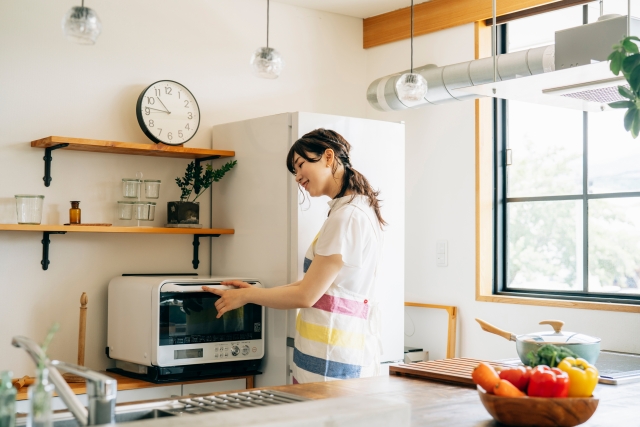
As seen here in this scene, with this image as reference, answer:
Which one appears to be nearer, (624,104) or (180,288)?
(624,104)

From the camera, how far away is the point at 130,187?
3383 millimetres

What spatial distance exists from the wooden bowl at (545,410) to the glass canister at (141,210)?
2.16m

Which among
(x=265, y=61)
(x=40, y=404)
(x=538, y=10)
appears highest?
(x=538, y=10)

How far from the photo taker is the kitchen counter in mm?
1667

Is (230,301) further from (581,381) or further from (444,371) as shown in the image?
(581,381)

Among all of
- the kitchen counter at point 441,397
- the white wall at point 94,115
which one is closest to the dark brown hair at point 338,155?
the kitchen counter at point 441,397

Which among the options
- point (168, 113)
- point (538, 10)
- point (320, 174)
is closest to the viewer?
point (320, 174)

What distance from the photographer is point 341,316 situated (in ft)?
A: 8.20

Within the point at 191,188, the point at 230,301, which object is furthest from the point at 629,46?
the point at 191,188

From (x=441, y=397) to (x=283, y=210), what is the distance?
1416 millimetres

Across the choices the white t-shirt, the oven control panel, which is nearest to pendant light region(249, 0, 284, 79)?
the white t-shirt

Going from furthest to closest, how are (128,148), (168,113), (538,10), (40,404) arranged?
(538,10)
(168,113)
(128,148)
(40,404)

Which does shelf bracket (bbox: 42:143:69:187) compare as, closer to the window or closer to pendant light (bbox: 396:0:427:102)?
pendant light (bbox: 396:0:427:102)

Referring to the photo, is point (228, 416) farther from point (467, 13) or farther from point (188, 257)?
point (467, 13)
